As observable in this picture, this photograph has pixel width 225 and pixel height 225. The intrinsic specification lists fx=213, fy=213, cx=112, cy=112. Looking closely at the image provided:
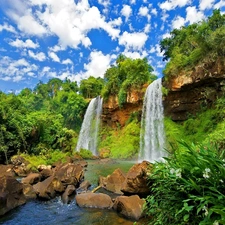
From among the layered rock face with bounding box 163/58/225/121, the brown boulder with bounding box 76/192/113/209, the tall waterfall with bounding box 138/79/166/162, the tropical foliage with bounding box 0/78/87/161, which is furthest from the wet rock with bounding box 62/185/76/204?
the layered rock face with bounding box 163/58/225/121

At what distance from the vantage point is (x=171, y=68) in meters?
19.8

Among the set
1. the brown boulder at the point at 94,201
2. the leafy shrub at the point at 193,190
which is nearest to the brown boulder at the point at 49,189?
the brown boulder at the point at 94,201

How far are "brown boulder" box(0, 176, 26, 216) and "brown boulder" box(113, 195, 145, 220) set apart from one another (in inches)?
139

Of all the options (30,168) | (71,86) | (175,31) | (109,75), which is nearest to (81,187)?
(30,168)

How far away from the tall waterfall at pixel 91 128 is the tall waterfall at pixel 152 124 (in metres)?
8.25

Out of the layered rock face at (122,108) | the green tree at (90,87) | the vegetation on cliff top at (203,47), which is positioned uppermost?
the green tree at (90,87)

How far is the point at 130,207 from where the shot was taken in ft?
20.5

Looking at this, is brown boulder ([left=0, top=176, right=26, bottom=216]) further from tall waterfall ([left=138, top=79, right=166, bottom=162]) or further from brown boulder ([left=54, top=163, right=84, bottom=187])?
tall waterfall ([left=138, top=79, right=166, bottom=162])

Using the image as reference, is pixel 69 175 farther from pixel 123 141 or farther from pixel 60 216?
pixel 123 141

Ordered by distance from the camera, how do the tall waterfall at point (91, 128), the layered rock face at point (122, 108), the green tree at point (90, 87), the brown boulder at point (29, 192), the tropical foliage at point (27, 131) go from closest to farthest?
the brown boulder at point (29, 192)
the tropical foliage at point (27, 131)
the layered rock face at point (122, 108)
the tall waterfall at point (91, 128)
the green tree at point (90, 87)

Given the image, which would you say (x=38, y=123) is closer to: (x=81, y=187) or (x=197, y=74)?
(x=81, y=187)

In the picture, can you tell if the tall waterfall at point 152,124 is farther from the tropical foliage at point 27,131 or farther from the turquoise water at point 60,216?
the turquoise water at point 60,216

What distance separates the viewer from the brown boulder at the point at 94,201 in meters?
7.08

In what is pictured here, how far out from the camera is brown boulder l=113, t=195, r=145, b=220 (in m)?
6.06
